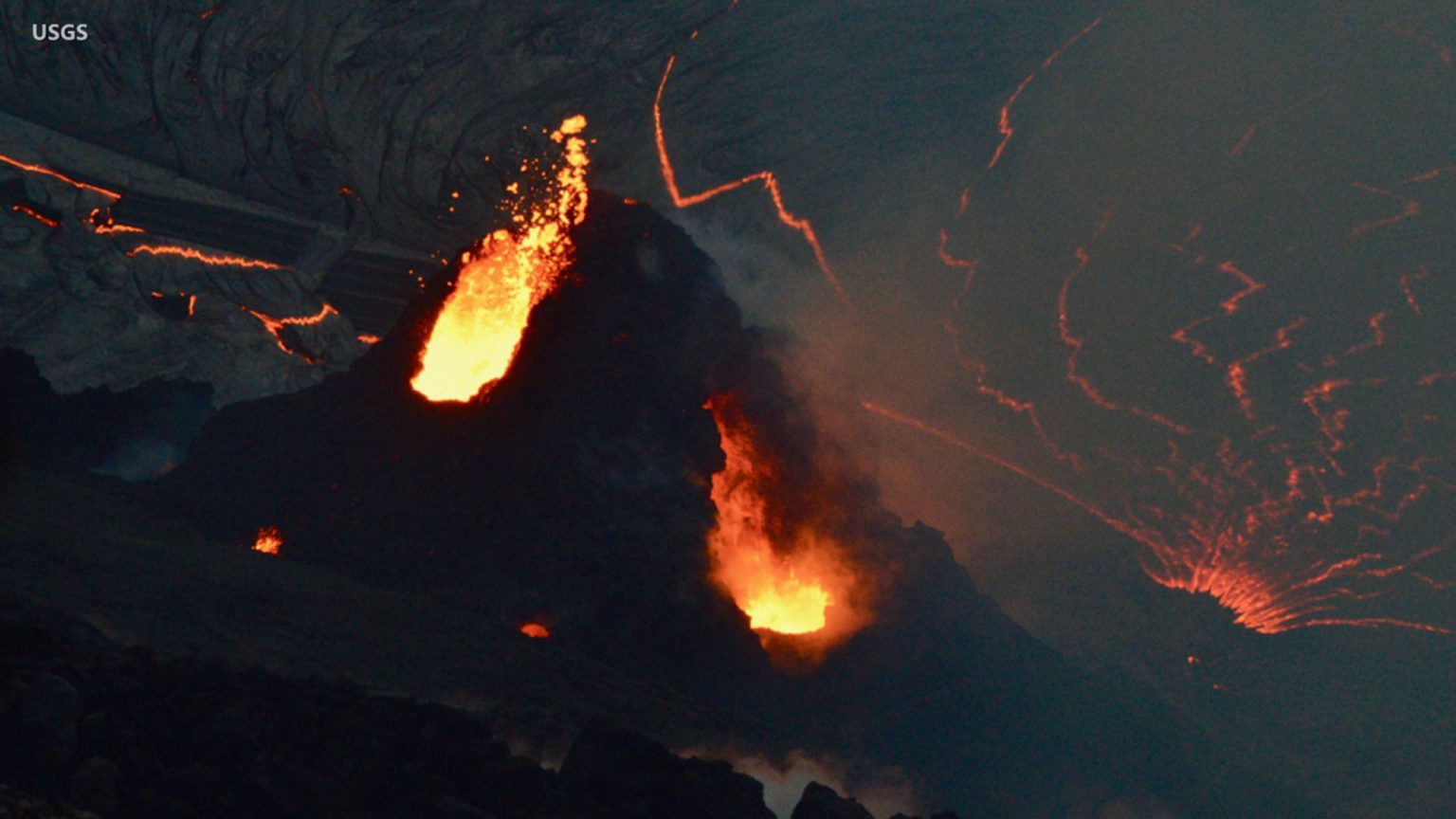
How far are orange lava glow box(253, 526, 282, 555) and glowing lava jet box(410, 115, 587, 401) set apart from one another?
336cm

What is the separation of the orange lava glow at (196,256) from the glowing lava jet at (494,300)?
4.58 meters

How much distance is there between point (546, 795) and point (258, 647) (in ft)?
14.1

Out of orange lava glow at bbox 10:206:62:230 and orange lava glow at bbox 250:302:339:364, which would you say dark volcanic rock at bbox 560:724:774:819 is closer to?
orange lava glow at bbox 250:302:339:364

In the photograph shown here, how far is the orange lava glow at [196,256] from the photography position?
63.0 ft

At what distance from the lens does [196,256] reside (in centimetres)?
1972

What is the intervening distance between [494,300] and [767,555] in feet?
25.6

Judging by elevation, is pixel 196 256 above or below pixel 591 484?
above

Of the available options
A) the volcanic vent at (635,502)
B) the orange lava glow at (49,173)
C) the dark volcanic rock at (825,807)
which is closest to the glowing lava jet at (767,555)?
the volcanic vent at (635,502)

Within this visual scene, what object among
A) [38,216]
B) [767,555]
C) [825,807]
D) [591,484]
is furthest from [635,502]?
[38,216]

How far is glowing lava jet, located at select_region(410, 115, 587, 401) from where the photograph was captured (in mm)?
17984

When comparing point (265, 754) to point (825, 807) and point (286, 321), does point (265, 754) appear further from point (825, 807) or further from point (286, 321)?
point (286, 321)

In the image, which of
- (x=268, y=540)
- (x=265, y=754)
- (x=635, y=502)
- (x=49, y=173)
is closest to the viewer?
(x=265, y=754)

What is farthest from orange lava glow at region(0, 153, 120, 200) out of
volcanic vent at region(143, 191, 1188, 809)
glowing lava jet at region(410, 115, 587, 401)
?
glowing lava jet at region(410, 115, 587, 401)

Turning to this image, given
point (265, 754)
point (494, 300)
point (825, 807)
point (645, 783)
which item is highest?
point (494, 300)
